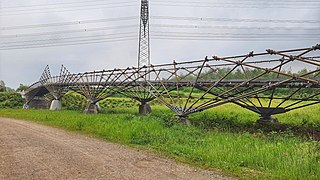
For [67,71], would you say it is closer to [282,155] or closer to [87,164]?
[87,164]

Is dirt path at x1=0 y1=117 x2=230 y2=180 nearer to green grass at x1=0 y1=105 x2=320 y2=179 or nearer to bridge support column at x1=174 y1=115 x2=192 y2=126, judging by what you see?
green grass at x1=0 y1=105 x2=320 y2=179

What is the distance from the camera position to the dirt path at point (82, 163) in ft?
21.2

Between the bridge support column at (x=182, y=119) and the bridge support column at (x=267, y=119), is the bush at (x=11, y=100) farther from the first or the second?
the bridge support column at (x=267, y=119)

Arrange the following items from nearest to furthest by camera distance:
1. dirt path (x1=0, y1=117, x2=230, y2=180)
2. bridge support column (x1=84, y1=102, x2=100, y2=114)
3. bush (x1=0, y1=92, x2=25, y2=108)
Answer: dirt path (x1=0, y1=117, x2=230, y2=180)
bridge support column (x1=84, y1=102, x2=100, y2=114)
bush (x1=0, y1=92, x2=25, y2=108)

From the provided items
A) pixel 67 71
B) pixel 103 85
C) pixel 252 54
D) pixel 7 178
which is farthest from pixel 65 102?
pixel 7 178

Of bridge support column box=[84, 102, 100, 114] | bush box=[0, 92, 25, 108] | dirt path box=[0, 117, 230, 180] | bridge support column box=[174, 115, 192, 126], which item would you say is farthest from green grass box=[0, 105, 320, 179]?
bush box=[0, 92, 25, 108]

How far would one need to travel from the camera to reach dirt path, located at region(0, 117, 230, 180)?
21.2 ft

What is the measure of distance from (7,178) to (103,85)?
1971 centimetres

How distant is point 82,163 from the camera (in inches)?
295

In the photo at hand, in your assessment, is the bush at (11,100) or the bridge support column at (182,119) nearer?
the bridge support column at (182,119)

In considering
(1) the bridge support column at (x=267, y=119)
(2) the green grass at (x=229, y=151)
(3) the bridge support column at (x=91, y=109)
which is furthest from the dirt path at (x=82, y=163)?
(3) the bridge support column at (x=91, y=109)

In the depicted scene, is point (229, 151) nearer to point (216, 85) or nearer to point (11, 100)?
point (216, 85)

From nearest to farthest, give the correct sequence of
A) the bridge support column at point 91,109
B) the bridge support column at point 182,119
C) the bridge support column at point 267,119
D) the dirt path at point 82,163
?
the dirt path at point 82,163, the bridge support column at point 182,119, the bridge support column at point 267,119, the bridge support column at point 91,109

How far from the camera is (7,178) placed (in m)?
6.09
